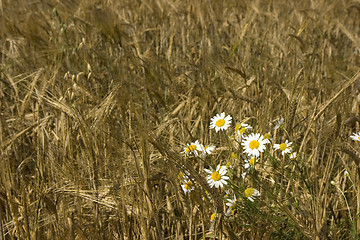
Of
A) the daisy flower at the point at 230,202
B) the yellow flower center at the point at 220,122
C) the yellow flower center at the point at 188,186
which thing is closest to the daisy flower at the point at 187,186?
the yellow flower center at the point at 188,186

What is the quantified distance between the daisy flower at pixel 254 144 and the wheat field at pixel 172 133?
2.0 inches

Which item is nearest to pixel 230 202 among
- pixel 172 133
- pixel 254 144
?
pixel 254 144

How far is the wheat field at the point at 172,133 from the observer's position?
1099mm

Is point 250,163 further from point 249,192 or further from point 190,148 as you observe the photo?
point 190,148

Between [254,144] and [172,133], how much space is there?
288 millimetres

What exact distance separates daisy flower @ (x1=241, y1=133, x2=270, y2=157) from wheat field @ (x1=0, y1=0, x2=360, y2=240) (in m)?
0.05

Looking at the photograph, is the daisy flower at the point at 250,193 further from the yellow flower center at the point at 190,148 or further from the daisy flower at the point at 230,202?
the yellow flower center at the point at 190,148

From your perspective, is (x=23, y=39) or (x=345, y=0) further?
(x=345, y=0)

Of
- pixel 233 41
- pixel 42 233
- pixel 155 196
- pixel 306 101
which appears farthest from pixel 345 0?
pixel 42 233

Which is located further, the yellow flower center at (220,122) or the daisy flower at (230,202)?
the yellow flower center at (220,122)

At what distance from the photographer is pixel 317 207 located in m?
0.99

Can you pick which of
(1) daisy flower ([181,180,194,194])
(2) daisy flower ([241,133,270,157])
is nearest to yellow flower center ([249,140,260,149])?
(2) daisy flower ([241,133,270,157])

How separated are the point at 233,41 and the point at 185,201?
1.52m

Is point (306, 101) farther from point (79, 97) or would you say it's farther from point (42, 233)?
point (42, 233)
